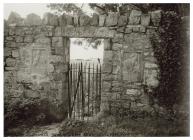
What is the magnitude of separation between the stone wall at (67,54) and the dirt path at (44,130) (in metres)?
0.45

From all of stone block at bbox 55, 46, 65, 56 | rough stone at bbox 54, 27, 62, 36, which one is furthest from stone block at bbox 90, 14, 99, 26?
stone block at bbox 55, 46, 65, 56

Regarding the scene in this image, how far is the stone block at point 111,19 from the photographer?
20.4ft

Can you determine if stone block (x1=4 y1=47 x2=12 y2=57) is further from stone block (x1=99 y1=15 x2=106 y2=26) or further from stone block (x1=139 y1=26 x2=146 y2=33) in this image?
stone block (x1=139 y1=26 x2=146 y2=33)

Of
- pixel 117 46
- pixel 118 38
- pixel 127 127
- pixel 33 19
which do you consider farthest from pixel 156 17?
pixel 33 19

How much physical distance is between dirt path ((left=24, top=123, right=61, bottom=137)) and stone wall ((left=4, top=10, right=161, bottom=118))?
450 mm

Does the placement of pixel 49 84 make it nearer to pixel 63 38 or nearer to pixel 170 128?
pixel 63 38

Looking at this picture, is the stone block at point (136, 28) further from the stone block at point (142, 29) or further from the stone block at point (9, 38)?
the stone block at point (9, 38)

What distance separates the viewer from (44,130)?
609cm

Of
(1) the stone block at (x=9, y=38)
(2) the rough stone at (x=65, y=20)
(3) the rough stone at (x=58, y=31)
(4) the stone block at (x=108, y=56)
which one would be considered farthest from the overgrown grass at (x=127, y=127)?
(1) the stone block at (x=9, y=38)

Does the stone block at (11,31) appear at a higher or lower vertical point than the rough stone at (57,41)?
higher

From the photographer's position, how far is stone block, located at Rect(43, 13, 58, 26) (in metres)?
6.43

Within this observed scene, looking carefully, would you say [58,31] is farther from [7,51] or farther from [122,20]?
[122,20]

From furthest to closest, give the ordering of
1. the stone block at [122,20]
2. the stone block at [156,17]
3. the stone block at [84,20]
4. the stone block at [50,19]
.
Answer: the stone block at [50,19]
the stone block at [84,20]
the stone block at [122,20]
the stone block at [156,17]

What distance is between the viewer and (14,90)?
677 cm
